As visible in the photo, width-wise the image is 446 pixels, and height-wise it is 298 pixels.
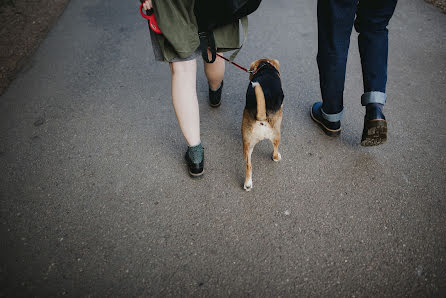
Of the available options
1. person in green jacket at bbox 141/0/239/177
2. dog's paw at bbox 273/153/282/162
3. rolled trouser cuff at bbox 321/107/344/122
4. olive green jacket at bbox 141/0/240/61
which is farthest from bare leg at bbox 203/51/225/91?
rolled trouser cuff at bbox 321/107/344/122

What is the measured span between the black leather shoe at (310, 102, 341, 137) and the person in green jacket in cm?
99

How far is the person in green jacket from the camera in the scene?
57.9 inches

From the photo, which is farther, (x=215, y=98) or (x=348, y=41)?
(x=215, y=98)

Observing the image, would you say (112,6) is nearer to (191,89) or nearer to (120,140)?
(120,140)

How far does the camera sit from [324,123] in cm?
236

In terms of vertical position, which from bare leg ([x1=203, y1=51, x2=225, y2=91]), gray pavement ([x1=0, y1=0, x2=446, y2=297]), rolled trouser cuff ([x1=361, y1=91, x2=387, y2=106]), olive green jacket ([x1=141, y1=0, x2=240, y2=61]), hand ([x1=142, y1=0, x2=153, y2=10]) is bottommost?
gray pavement ([x1=0, y1=0, x2=446, y2=297])

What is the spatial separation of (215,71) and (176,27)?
795 millimetres

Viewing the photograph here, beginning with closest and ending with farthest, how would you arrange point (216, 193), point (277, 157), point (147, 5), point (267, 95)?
point (147, 5) < point (267, 95) < point (216, 193) < point (277, 157)

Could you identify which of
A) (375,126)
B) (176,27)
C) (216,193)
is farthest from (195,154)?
(375,126)

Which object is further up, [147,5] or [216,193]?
[147,5]

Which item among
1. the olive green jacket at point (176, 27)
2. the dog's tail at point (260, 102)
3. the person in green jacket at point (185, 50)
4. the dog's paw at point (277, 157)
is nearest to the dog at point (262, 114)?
the dog's tail at point (260, 102)

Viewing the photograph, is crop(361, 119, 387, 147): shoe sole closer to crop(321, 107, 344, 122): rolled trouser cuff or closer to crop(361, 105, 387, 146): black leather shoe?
crop(361, 105, 387, 146): black leather shoe

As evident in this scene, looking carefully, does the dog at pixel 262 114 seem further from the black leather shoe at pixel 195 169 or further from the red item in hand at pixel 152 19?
the red item in hand at pixel 152 19

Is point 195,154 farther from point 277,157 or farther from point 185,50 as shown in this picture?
point 185,50
